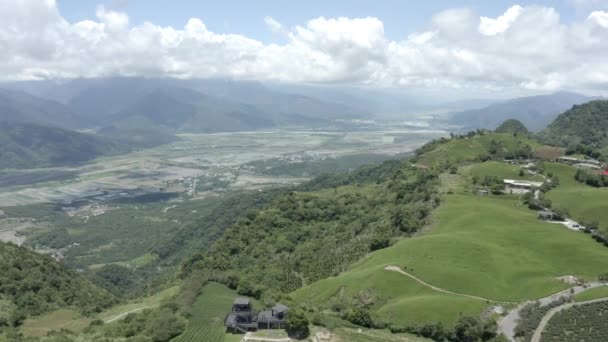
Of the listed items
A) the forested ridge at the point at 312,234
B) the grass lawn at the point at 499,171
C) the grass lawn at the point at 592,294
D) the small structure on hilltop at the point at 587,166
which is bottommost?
the forested ridge at the point at 312,234

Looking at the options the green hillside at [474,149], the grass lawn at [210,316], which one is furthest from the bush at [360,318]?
the green hillside at [474,149]

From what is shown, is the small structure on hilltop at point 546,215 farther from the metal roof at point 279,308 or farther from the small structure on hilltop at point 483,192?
the metal roof at point 279,308

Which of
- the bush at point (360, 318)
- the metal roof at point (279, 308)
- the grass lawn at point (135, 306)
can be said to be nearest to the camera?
the metal roof at point (279, 308)

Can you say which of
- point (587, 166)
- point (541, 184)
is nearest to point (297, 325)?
point (541, 184)

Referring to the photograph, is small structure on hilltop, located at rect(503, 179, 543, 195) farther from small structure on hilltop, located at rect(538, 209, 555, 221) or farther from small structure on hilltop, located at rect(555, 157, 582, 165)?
small structure on hilltop, located at rect(555, 157, 582, 165)

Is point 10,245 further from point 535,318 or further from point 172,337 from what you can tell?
point 535,318

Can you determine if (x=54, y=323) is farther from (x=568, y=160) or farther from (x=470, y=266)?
(x=568, y=160)
